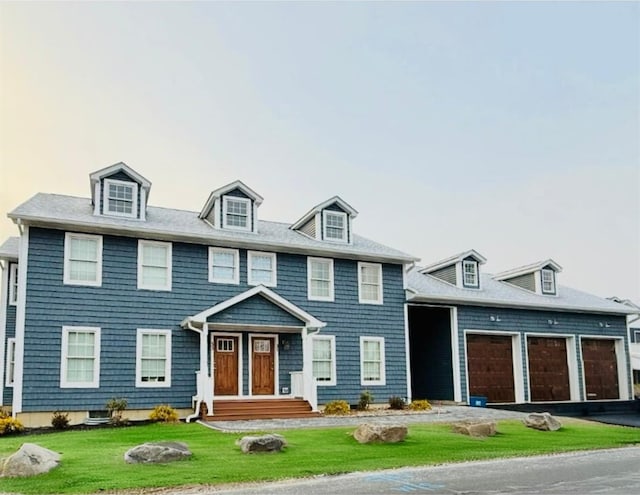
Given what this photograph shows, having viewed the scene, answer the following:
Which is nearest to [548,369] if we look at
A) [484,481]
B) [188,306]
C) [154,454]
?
[188,306]

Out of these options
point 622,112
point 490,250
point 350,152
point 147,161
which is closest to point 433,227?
point 490,250

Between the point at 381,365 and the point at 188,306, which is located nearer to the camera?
the point at 188,306

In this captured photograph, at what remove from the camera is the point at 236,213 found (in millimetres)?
22750

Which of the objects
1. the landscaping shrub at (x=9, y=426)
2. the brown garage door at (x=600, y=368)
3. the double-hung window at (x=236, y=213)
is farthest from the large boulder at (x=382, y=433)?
the brown garage door at (x=600, y=368)

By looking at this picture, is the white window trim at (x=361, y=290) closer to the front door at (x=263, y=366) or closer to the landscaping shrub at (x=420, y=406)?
the front door at (x=263, y=366)

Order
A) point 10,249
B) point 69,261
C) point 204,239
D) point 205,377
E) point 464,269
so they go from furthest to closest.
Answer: point 464,269, point 10,249, point 204,239, point 205,377, point 69,261

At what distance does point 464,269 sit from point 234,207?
1067 cm

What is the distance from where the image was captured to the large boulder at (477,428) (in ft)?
54.5

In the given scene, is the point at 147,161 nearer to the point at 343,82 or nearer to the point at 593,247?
the point at 343,82

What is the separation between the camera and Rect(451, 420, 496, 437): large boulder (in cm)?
1662

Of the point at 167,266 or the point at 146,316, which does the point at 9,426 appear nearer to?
the point at 146,316

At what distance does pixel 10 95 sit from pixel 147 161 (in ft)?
18.4

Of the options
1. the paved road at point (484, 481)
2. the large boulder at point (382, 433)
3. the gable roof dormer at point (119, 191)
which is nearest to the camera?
the paved road at point (484, 481)

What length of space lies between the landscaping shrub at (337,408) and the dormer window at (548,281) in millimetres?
12727
